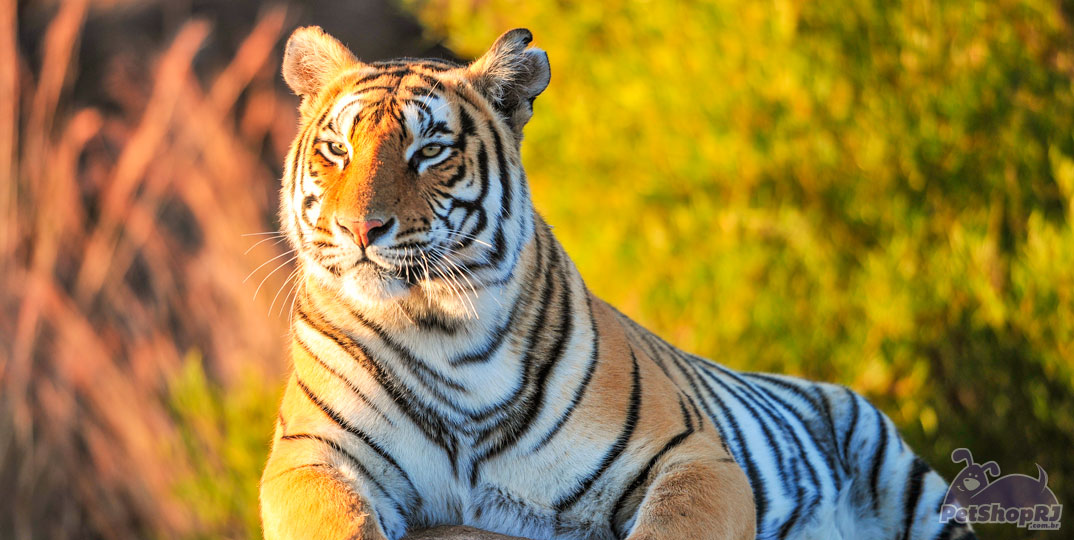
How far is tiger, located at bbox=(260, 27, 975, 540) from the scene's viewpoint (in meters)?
2.28

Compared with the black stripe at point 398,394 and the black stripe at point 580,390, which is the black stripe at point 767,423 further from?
the black stripe at point 398,394

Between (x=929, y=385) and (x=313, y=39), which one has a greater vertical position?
(x=313, y=39)

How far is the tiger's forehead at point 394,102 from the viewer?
2.40 meters

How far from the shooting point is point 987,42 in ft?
16.2

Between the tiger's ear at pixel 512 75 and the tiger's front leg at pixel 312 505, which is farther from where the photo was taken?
the tiger's ear at pixel 512 75

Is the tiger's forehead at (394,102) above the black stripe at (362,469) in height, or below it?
above

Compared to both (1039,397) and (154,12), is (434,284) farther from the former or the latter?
(154,12)

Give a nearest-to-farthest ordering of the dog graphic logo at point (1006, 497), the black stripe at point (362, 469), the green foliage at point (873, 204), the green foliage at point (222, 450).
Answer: the black stripe at point (362, 469), the dog graphic logo at point (1006, 497), the green foliage at point (873, 204), the green foliage at point (222, 450)

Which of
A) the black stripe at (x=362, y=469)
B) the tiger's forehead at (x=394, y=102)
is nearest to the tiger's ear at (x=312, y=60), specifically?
the tiger's forehead at (x=394, y=102)

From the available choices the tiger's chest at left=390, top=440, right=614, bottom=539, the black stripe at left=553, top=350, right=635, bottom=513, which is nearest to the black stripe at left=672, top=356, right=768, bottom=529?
the black stripe at left=553, top=350, right=635, bottom=513

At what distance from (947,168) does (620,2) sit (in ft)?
6.94

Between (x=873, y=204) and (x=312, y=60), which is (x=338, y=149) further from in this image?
A: (x=873, y=204)

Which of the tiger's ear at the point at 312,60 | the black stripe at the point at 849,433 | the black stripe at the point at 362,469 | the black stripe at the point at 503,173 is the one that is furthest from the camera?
the black stripe at the point at 849,433

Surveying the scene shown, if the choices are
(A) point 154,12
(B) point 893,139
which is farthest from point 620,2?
(A) point 154,12
